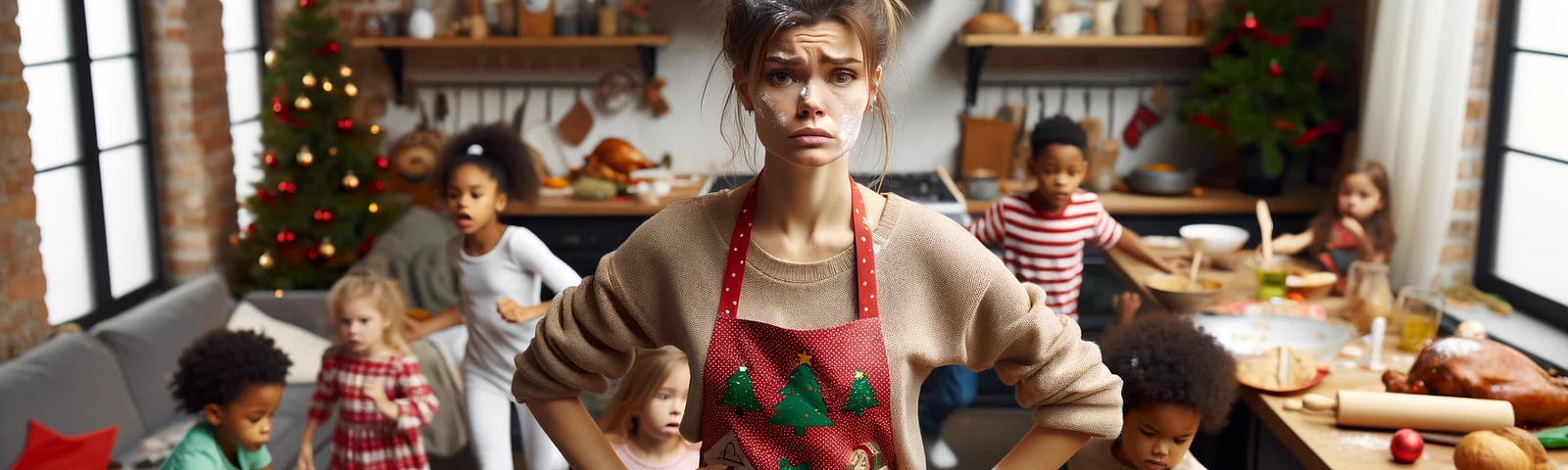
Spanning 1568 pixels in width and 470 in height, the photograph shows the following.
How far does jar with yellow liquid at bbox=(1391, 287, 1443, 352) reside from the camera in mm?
2447

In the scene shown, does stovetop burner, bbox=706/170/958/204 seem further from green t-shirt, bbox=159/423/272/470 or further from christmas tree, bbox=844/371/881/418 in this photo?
christmas tree, bbox=844/371/881/418

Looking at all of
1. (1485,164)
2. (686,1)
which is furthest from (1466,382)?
(686,1)

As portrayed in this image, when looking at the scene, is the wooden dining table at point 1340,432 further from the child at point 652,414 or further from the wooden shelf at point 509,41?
the wooden shelf at point 509,41

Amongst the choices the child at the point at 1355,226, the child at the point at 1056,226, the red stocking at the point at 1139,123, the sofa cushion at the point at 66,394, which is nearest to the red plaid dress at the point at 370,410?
the sofa cushion at the point at 66,394

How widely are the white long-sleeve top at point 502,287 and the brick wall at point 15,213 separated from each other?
1.09m

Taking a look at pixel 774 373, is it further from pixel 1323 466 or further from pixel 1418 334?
pixel 1418 334

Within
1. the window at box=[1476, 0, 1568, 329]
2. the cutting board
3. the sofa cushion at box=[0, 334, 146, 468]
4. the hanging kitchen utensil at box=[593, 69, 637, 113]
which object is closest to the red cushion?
the sofa cushion at box=[0, 334, 146, 468]

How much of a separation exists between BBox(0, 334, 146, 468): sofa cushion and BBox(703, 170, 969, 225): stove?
159 centimetres

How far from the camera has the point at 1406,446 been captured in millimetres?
1874

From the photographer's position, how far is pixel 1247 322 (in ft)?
8.31

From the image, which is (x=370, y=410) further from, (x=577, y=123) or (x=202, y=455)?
(x=577, y=123)

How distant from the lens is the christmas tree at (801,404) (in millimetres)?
1270

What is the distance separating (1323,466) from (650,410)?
106cm

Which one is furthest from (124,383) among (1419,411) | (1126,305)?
(1419,411)
